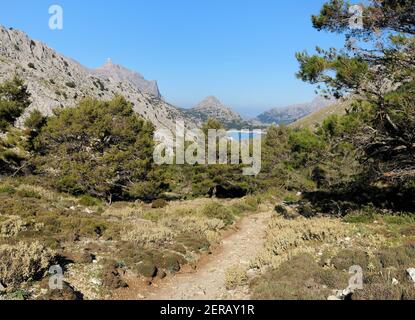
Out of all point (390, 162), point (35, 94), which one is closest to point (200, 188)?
point (390, 162)

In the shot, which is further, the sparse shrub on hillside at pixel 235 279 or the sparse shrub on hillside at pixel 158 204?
the sparse shrub on hillside at pixel 158 204

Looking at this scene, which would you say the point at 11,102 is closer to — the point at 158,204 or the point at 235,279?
the point at 158,204

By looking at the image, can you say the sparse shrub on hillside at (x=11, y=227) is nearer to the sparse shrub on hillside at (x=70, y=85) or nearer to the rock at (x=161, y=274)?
the rock at (x=161, y=274)

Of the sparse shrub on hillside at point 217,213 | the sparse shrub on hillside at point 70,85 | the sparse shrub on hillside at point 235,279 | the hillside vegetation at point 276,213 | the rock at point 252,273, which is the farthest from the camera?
the sparse shrub on hillside at point 70,85

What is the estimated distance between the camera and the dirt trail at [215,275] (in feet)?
32.8

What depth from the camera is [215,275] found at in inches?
477

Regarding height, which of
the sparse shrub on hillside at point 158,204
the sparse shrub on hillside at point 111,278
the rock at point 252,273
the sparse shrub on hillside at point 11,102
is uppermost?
the sparse shrub on hillside at point 11,102

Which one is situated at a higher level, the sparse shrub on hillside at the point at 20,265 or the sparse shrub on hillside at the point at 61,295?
the sparse shrub on hillside at the point at 20,265

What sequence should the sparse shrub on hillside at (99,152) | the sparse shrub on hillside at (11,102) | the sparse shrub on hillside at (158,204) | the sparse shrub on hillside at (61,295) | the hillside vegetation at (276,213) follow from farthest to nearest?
the sparse shrub on hillside at (11,102)
the sparse shrub on hillside at (99,152)
the sparse shrub on hillside at (158,204)
the hillside vegetation at (276,213)
the sparse shrub on hillside at (61,295)

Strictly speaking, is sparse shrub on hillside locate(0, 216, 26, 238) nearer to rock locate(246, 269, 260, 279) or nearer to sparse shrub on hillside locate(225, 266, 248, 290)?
sparse shrub on hillside locate(225, 266, 248, 290)

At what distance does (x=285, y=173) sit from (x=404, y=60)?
3023 cm

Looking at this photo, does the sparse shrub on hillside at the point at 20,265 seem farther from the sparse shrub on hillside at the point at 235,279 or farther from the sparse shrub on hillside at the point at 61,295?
the sparse shrub on hillside at the point at 235,279

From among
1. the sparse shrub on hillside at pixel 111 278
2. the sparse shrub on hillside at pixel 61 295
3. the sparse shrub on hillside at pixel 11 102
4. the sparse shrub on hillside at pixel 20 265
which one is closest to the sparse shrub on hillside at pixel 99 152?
the sparse shrub on hillside at pixel 11 102

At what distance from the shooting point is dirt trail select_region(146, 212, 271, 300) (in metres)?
10.0
